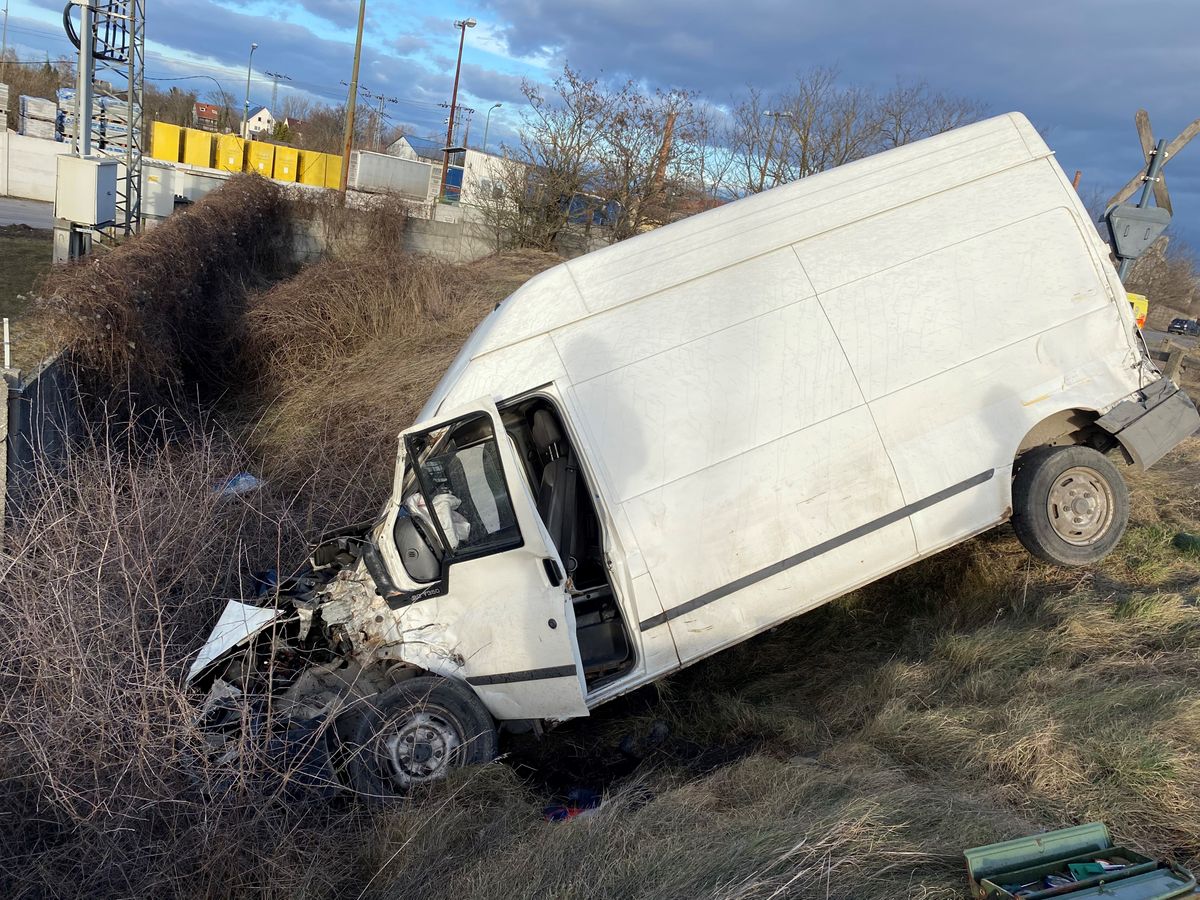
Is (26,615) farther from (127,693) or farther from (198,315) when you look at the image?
(198,315)

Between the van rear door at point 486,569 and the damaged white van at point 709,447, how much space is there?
0.6 inches

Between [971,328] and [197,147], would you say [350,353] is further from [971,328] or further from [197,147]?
[197,147]

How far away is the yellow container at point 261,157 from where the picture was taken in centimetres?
3606

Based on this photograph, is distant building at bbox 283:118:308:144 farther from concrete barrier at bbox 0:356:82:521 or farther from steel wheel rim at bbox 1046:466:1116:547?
steel wheel rim at bbox 1046:466:1116:547

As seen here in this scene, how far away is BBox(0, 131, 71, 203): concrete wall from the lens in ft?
113

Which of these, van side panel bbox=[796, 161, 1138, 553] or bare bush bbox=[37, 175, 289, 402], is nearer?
van side panel bbox=[796, 161, 1138, 553]

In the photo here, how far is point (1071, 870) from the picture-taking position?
Result: 10.4 ft

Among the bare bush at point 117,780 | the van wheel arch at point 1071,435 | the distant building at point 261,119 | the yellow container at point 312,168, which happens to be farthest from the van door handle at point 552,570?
the distant building at point 261,119

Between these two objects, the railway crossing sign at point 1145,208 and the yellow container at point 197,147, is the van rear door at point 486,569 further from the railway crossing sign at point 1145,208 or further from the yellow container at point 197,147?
the yellow container at point 197,147

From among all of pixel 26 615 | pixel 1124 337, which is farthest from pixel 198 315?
pixel 1124 337

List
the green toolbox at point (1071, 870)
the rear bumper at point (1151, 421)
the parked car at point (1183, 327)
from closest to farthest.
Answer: the green toolbox at point (1071, 870) < the rear bumper at point (1151, 421) < the parked car at point (1183, 327)

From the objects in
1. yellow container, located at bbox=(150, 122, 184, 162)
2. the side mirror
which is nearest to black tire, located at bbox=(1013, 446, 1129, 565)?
the side mirror

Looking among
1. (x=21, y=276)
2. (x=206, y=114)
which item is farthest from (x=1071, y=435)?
(x=206, y=114)

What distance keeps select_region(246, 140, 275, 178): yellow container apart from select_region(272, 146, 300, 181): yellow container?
269 mm
